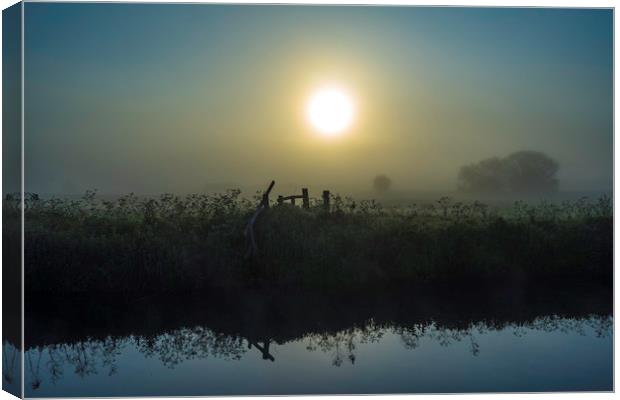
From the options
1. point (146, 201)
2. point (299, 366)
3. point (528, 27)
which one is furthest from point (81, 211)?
point (528, 27)

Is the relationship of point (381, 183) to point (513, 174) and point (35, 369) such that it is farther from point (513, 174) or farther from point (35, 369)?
point (35, 369)

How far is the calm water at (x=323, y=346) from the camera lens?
17.1ft

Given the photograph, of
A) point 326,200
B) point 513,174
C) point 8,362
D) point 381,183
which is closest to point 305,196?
point 326,200

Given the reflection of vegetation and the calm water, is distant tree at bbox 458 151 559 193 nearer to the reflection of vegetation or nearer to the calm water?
the calm water

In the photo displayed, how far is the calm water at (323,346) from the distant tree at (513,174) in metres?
0.96

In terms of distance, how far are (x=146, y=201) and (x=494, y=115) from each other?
311 cm

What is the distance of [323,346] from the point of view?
5.74 metres

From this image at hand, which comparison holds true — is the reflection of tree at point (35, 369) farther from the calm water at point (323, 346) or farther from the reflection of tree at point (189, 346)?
the reflection of tree at point (189, 346)

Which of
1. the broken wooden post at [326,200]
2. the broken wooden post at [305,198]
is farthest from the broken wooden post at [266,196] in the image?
the broken wooden post at [326,200]

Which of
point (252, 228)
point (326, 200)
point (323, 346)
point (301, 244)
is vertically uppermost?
point (326, 200)

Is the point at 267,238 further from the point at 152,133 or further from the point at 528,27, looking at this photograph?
the point at 528,27

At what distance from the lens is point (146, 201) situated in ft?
22.2

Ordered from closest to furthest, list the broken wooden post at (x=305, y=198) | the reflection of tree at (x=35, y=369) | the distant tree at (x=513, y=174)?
the reflection of tree at (x=35, y=369) → the distant tree at (x=513, y=174) → the broken wooden post at (x=305, y=198)

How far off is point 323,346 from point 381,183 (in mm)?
1521
